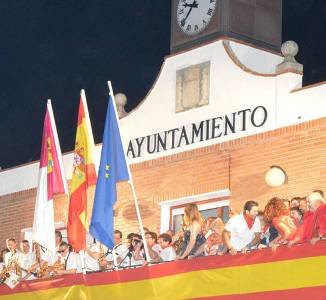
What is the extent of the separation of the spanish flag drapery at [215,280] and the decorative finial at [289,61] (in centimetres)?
419

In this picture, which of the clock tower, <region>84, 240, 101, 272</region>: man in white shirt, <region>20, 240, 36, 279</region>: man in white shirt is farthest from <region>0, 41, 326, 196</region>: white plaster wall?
<region>84, 240, 101, 272</region>: man in white shirt

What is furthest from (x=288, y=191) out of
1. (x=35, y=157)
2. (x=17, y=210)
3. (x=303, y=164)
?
(x=35, y=157)

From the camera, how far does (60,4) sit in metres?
43.0

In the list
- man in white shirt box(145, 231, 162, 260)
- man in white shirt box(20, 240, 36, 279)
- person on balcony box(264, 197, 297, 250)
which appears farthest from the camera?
man in white shirt box(20, 240, 36, 279)

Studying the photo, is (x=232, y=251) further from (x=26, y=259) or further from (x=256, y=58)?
(x=26, y=259)

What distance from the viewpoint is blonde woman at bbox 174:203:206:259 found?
21109mm

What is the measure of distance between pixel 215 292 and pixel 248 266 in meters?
0.81

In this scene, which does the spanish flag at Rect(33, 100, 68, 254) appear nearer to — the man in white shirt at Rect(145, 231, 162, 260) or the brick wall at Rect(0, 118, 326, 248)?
the brick wall at Rect(0, 118, 326, 248)

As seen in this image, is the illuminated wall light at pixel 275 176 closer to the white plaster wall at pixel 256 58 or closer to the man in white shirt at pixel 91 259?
the white plaster wall at pixel 256 58

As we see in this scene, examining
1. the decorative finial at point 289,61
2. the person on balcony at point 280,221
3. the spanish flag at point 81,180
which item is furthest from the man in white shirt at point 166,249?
the decorative finial at point 289,61

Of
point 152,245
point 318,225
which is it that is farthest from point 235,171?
point 318,225

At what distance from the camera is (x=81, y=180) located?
23500 millimetres

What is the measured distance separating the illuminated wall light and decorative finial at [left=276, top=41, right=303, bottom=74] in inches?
69.9

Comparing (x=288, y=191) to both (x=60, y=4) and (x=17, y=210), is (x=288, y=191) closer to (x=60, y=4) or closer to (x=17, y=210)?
(x=17, y=210)
